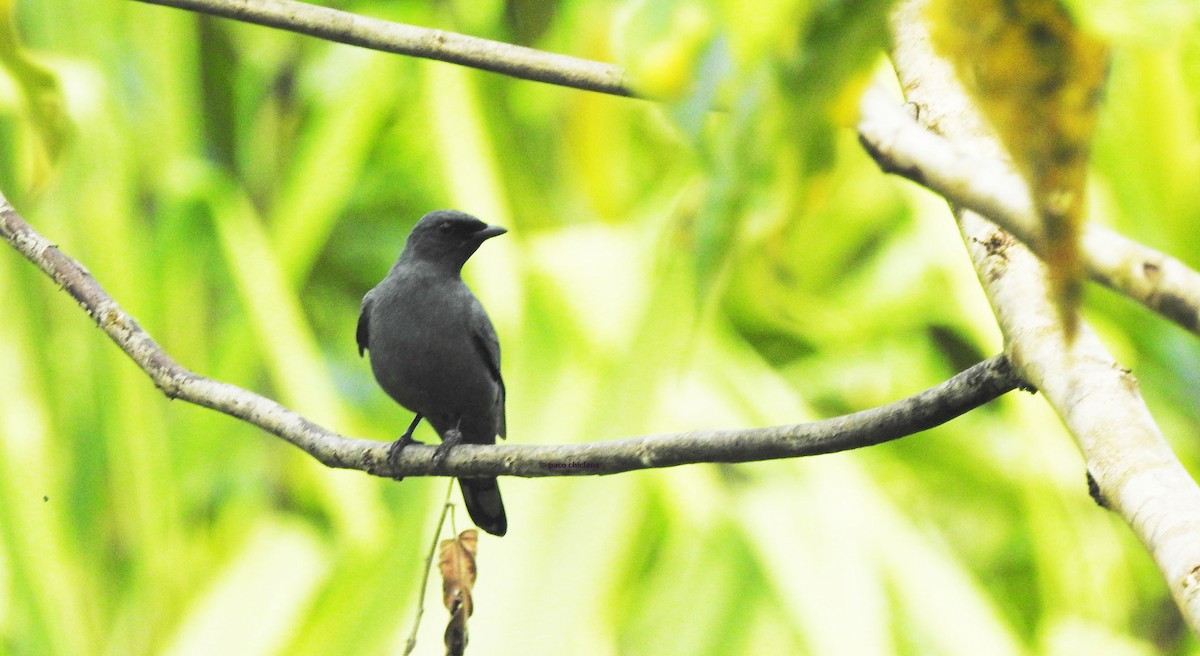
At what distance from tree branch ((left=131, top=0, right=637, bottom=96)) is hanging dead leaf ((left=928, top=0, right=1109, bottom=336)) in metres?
1.27

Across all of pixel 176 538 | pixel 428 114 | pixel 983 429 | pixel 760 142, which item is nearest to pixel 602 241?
pixel 428 114

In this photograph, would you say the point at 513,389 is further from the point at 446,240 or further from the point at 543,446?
the point at 543,446

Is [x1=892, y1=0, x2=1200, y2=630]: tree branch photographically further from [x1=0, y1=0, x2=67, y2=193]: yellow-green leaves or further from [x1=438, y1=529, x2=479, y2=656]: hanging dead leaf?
[x1=0, y1=0, x2=67, y2=193]: yellow-green leaves

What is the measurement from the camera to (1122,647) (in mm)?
2783

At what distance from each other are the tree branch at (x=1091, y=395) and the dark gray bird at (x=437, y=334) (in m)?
1.25

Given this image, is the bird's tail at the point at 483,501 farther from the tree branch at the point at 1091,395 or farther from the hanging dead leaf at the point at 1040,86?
the hanging dead leaf at the point at 1040,86

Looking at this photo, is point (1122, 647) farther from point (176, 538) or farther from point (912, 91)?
point (176, 538)

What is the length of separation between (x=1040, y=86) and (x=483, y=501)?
224cm

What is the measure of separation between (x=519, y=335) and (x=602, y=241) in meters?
0.36

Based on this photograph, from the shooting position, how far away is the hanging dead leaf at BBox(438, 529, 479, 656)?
59.2 inches

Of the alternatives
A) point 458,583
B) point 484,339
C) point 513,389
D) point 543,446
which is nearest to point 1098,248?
point 543,446

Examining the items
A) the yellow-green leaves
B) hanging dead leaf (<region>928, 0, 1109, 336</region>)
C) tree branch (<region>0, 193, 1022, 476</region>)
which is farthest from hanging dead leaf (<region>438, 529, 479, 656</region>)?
hanging dead leaf (<region>928, 0, 1109, 336</region>)

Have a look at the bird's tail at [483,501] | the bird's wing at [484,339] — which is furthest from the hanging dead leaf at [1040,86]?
the bird's tail at [483,501]

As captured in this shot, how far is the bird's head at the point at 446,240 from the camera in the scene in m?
2.32
